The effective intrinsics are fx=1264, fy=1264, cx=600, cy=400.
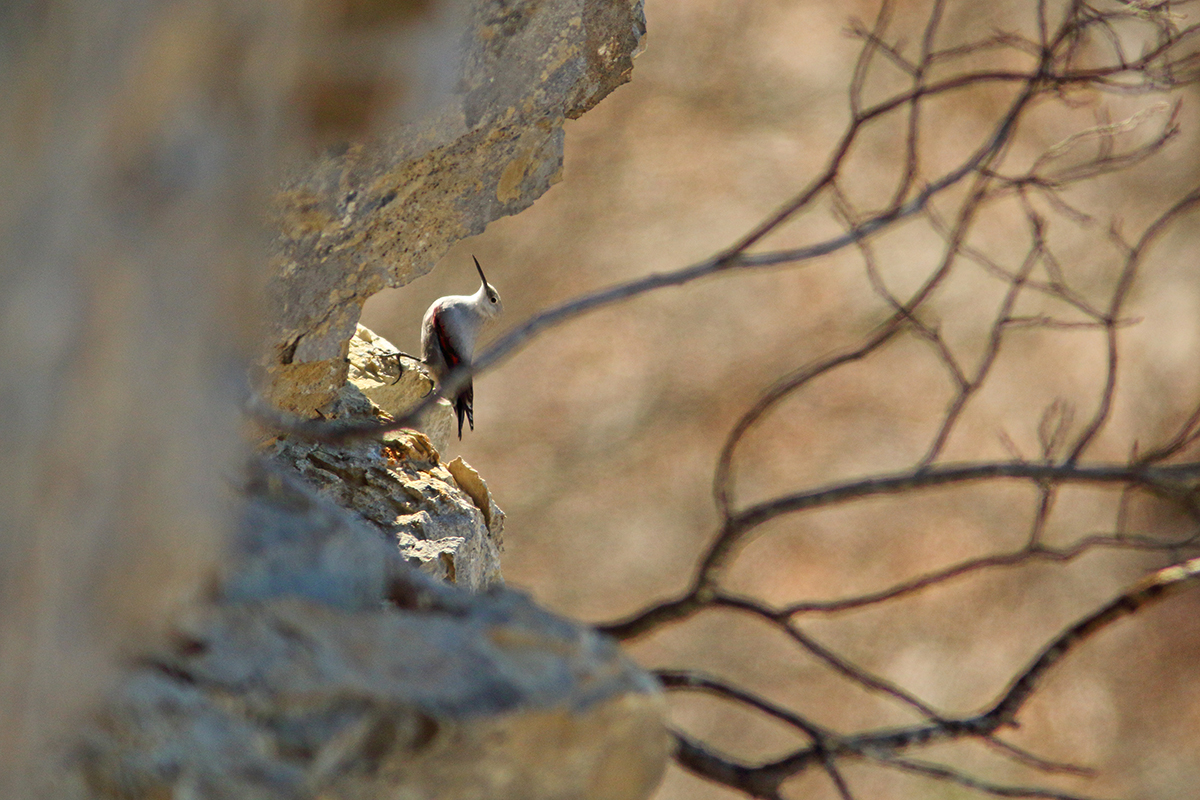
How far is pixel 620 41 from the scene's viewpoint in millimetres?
1979

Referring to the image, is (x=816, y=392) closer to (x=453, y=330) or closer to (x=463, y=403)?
(x=453, y=330)

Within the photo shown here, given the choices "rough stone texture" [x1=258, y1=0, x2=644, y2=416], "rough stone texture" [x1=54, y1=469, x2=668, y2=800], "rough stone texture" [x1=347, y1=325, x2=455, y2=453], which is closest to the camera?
"rough stone texture" [x1=54, y1=469, x2=668, y2=800]

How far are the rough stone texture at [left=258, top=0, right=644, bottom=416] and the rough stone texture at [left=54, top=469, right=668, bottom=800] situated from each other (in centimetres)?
76

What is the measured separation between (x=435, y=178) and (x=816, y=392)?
19.2 feet

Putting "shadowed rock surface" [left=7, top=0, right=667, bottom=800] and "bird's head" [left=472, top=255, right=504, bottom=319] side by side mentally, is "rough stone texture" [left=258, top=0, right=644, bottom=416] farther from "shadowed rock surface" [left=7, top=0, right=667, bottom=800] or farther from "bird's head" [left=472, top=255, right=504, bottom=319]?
"bird's head" [left=472, top=255, right=504, bottom=319]

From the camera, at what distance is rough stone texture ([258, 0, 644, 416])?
A: 1759mm

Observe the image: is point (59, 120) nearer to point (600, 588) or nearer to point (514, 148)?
point (514, 148)

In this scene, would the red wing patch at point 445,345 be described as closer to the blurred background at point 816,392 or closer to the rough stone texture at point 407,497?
the rough stone texture at point 407,497

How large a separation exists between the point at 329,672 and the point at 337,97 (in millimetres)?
469

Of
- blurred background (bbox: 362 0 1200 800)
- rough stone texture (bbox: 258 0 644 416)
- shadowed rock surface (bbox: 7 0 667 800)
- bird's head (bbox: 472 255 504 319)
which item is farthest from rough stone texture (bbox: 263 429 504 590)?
blurred background (bbox: 362 0 1200 800)

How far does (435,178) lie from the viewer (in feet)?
6.32

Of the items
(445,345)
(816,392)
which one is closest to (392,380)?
(445,345)

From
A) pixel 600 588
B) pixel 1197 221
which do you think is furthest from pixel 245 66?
pixel 1197 221

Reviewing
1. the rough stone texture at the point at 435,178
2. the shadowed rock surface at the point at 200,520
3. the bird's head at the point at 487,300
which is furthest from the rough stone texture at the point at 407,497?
the bird's head at the point at 487,300
